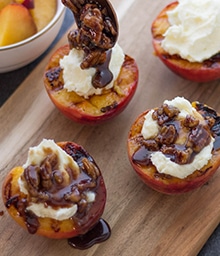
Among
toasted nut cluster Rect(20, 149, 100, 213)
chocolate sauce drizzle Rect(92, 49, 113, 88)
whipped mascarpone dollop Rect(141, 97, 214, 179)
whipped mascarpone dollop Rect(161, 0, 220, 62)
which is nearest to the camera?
toasted nut cluster Rect(20, 149, 100, 213)

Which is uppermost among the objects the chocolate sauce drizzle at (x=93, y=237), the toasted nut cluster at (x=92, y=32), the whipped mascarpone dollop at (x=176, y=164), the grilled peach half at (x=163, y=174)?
the toasted nut cluster at (x=92, y=32)

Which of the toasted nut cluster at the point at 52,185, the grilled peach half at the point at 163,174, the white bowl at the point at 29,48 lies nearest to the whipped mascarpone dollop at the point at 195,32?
the grilled peach half at the point at 163,174

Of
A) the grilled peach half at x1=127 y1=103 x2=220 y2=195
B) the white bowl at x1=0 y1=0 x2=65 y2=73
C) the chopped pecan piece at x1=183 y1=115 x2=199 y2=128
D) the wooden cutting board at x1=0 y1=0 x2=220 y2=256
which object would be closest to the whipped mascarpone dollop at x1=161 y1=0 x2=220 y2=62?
the wooden cutting board at x1=0 y1=0 x2=220 y2=256

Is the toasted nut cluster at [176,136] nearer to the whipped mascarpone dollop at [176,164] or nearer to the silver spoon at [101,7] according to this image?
the whipped mascarpone dollop at [176,164]

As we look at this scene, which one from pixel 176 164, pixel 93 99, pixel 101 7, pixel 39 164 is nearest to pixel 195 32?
pixel 101 7

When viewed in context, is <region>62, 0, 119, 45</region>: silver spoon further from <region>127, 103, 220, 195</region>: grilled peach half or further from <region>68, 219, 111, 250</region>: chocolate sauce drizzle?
<region>68, 219, 111, 250</region>: chocolate sauce drizzle

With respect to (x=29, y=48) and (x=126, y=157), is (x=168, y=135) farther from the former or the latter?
(x=29, y=48)

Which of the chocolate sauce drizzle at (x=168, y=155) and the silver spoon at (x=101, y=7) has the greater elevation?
the silver spoon at (x=101, y=7)
